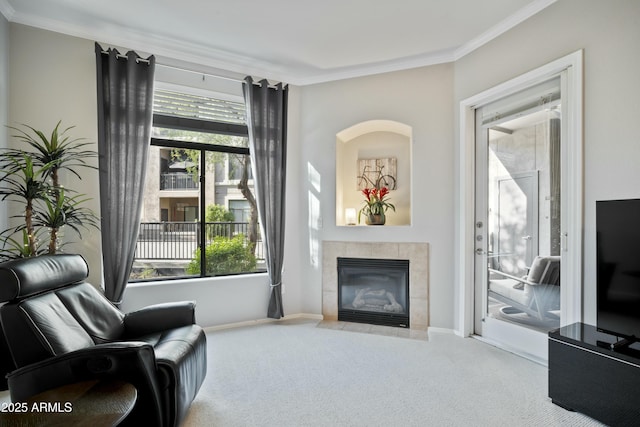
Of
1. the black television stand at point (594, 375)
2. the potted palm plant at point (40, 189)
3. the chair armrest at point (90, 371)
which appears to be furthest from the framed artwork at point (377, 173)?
the chair armrest at point (90, 371)

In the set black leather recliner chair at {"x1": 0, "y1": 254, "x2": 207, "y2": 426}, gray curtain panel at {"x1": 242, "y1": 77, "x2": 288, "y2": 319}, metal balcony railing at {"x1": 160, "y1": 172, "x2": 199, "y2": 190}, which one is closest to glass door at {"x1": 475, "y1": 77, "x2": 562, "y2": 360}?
gray curtain panel at {"x1": 242, "y1": 77, "x2": 288, "y2": 319}

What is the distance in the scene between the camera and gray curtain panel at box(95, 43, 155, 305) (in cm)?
304

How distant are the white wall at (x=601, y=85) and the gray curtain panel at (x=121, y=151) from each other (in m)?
3.50

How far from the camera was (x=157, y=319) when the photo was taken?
2.40 meters

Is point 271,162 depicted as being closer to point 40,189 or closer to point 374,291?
point 374,291

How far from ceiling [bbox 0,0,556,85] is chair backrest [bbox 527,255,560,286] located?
6.55 ft

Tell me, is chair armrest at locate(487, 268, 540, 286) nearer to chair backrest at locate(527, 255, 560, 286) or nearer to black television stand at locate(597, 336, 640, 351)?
chair backrest at locate(527, 255, 560, 286)

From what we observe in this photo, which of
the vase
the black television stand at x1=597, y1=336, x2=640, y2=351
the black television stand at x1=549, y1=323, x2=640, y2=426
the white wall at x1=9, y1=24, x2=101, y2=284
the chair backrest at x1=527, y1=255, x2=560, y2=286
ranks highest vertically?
the white wall at x1=9, y1=24, x2=101, y2=284

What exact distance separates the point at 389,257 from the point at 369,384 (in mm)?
1604

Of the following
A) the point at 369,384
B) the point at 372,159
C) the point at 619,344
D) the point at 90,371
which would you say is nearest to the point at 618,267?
the point at 619,344

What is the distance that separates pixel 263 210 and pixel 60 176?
6.20 ft

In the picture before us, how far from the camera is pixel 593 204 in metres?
2.31

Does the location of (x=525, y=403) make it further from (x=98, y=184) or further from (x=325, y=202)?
(x=98, y=184)

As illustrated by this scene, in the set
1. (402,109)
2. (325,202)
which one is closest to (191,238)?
(325,202)
